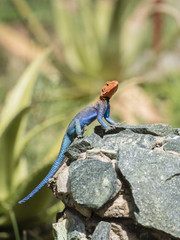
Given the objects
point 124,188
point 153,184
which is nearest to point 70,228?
point 124,188

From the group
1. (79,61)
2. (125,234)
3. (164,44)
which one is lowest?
(125,234)

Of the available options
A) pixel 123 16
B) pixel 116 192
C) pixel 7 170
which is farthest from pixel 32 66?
pixel 123 16

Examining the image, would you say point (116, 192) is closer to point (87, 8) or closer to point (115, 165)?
point (115, 165)

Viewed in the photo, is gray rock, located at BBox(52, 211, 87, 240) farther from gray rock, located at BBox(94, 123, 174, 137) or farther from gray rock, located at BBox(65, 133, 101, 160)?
gray rock, located at BBox(94, 123, 174, 137)

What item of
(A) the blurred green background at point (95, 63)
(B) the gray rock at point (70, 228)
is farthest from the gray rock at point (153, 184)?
(A) the blurred green background at point (95, 63)

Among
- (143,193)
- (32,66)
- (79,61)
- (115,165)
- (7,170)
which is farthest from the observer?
(79,61)

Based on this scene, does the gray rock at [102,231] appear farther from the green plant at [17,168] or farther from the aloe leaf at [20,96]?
the aloe leaf at [20,96]

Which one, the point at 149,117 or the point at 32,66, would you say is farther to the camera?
the point at 149,117
